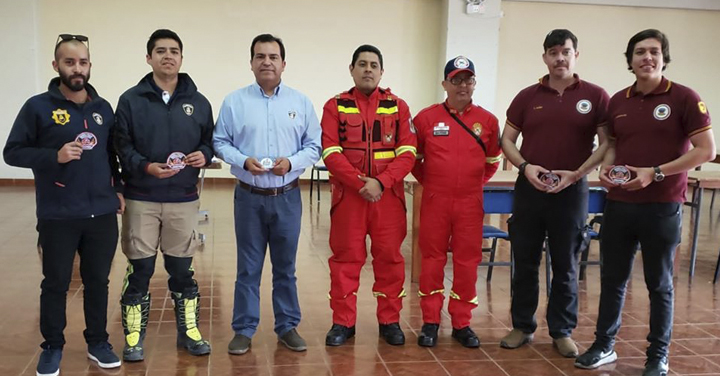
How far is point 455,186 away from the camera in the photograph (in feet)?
11.6

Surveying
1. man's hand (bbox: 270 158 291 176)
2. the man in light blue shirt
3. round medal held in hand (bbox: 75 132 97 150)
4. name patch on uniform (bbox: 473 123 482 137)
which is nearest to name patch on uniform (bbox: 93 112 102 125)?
round medal held in hand (bbox: 75 132 97 150)

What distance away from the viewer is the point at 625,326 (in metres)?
4.11

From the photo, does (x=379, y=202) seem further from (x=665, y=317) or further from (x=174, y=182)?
(x=665, y=317)

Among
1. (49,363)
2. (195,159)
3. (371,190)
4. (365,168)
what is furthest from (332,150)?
(49,363)

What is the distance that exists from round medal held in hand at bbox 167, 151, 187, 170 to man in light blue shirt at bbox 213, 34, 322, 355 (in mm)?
261

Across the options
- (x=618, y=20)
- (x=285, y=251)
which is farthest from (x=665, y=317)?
(x=618, y=20)

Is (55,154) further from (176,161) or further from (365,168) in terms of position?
(365,168)

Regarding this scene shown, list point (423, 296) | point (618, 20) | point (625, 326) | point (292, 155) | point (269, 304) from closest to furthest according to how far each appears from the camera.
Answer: point (292, 155) → point (423, 296) → point (625, 326) → point (269, 304) → point (618, 20)

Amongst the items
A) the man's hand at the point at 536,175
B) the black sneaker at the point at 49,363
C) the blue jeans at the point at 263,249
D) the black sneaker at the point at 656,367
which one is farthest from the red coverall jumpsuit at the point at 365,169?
the black sneaker at the point at 49,363

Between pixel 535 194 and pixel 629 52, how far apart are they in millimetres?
870

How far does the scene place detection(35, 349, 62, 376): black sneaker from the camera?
313 cm

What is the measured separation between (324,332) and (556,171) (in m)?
1.69

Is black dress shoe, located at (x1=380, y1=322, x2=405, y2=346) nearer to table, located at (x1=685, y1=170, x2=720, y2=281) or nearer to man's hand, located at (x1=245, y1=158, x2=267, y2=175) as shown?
man's hand, located at (x1=245, y1=158, x2=267, y2=175)

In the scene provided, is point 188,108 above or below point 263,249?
above
